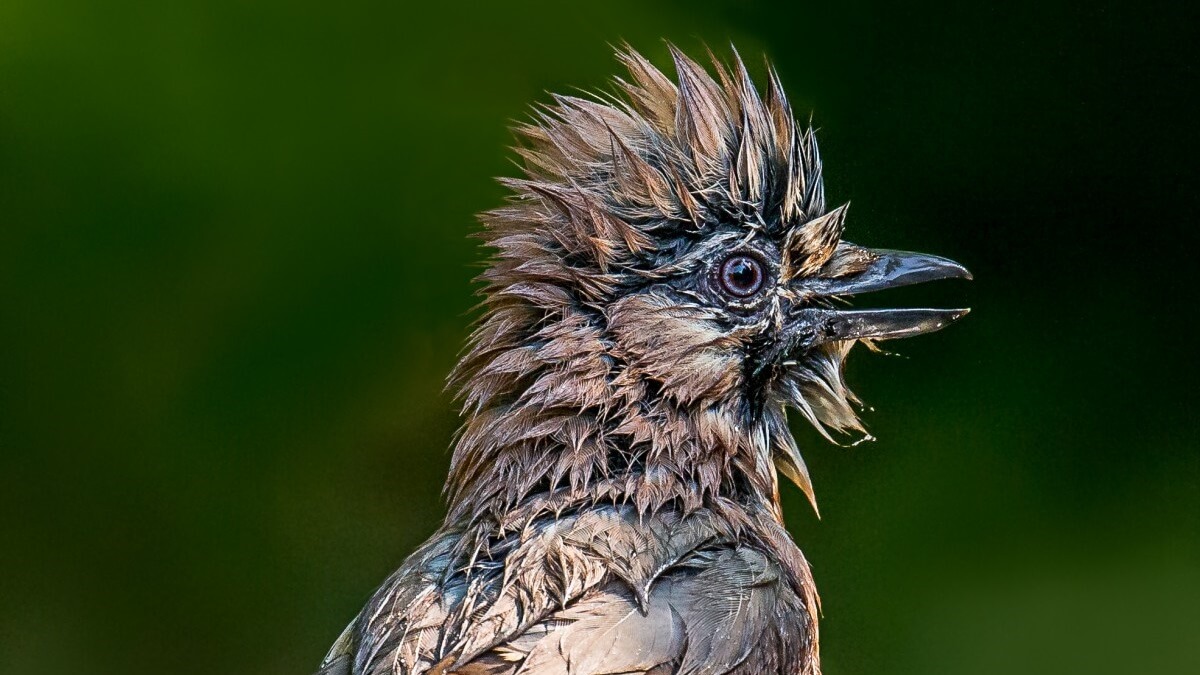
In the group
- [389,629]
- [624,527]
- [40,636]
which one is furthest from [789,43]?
[40,636]

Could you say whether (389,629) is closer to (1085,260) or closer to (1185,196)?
(1085,260)

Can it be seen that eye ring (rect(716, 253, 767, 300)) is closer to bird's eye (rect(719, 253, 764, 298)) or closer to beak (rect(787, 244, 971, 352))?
bird's eye (rect(719, 253, 764, 298))

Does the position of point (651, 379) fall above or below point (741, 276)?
below

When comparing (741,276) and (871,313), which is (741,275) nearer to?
(741,276)

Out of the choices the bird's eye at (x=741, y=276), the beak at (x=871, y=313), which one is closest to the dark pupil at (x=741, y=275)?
the bird's eye at (x=741, y=276)

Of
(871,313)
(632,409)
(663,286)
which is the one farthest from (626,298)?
(871,313)

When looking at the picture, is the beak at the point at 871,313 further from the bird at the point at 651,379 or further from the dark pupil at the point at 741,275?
the dark pupil at the point at 741,275

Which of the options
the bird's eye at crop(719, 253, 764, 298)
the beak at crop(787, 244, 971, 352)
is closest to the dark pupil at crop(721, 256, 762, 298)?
the bird's eye at crop(719, 253, 764, 298)
